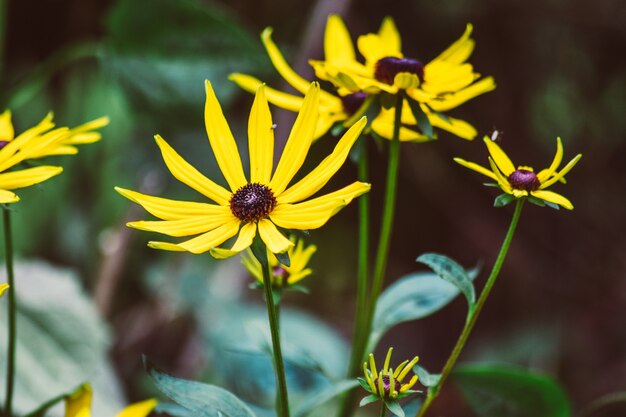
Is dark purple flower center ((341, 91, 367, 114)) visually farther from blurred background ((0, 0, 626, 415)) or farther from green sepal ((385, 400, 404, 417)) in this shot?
blurred background ((0, 0, 626, 415))

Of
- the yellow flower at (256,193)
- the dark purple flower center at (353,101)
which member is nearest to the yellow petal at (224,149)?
the yellow flower at (256,193)

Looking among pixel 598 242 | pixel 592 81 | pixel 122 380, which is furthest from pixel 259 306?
pixel 592 81

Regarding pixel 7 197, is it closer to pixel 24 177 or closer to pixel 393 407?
pixel 24 177

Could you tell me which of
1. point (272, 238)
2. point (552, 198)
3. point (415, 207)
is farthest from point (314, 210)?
point (415, 207)

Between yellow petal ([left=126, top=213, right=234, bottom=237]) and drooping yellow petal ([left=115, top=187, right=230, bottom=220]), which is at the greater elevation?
drooping yellow petal ([left=115, top=187, right=230, bottom=220])

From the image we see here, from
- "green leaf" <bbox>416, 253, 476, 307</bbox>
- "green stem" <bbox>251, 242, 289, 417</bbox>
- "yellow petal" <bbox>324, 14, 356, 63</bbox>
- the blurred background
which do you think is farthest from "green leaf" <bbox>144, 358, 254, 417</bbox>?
the blurred background
